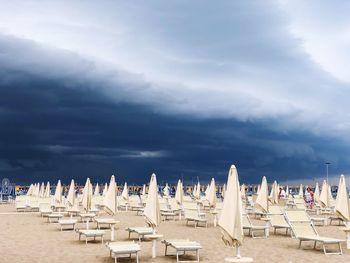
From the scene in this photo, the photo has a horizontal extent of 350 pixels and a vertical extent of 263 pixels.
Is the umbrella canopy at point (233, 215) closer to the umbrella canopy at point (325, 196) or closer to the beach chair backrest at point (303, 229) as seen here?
the beach chair backrest at point (303, 229)

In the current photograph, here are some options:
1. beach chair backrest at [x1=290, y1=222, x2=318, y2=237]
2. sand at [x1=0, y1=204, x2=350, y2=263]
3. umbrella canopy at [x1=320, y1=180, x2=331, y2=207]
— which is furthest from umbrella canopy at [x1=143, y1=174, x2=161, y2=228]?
umbrella canopy at [x1=320, y1=180, x2=331, y2=207]

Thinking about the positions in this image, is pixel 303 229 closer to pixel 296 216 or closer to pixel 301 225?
pixel 301 225

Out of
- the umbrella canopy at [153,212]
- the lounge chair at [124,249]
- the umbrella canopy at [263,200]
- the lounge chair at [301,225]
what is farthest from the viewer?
the umbrella canopy at [263,200]

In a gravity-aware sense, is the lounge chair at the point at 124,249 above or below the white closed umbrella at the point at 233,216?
below

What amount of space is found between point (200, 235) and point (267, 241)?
2.17 metres

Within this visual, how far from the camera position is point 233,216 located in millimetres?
7703

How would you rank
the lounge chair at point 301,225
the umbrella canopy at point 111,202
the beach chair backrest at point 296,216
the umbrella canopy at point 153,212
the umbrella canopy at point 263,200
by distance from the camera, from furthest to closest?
the umbrella canopy at point 263,200, the umbrella canopy at point 111,202, the beach chair backrest at point 296,216, the lounge chair at point 301,225, the umbrella canopy at point 153,212

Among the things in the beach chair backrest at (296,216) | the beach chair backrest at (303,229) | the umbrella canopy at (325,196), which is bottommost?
the beach chair backrest at (303,229)

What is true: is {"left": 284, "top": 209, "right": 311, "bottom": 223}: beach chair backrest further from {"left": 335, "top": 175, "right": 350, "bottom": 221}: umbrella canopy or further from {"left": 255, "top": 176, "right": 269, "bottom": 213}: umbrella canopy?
{"left": 255, "top": 176, "right": 269, "bottom": 213}: umbrella canopy

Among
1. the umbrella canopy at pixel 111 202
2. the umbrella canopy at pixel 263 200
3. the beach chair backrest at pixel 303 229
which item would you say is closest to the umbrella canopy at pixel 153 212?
the umbrella canopy at pixel 111 202

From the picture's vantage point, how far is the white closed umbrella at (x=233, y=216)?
759 cm

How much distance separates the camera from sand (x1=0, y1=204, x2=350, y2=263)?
1025 cm

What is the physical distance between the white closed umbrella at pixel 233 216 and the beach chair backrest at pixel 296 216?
539cm

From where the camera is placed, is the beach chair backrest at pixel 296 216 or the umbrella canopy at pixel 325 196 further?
the umbrella canopy at pixel 325 196
